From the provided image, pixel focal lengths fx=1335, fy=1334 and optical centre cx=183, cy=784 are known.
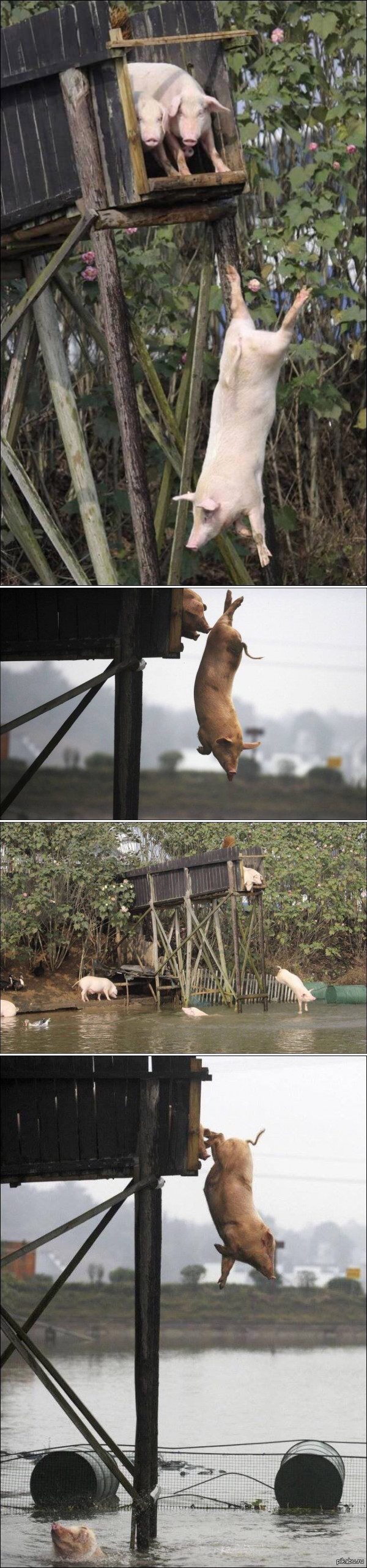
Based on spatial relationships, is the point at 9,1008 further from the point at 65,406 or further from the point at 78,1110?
the point at 65,406

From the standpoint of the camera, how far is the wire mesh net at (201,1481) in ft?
9.25

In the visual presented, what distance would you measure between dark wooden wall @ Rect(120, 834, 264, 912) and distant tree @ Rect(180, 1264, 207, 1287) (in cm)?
192

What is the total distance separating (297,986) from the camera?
247 cm

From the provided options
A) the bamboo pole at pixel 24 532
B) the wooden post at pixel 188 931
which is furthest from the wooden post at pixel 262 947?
the bamboo pole at pixel 24 532

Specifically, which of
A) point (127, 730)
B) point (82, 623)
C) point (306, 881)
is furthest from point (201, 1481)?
point (82, 623)

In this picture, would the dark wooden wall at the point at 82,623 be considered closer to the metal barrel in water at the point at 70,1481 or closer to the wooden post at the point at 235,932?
the wooden post at the point at 235,932

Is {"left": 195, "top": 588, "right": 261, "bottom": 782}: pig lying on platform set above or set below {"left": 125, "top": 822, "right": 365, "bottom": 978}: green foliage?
above

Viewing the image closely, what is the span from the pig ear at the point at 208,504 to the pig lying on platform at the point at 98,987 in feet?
2.93

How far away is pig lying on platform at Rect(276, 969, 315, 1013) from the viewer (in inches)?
97.0

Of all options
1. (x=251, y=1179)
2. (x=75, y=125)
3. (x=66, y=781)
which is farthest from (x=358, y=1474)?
(x=75, y=125)

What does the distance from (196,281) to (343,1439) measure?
11.3ft

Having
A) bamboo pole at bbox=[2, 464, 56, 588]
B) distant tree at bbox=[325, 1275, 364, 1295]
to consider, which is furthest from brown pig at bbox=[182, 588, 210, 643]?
distant tree at bbox=[325, 1275, 364, 1295]

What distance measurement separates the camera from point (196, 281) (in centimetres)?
432

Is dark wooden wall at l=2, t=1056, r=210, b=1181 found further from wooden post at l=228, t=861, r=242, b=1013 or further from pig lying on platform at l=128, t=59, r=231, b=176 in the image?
pig lying on platform at l=128, t=59, r=231, b=176
